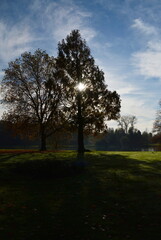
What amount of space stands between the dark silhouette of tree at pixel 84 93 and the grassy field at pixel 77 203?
14.7 m

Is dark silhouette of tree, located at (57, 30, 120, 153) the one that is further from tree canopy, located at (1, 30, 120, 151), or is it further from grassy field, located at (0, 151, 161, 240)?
grassy field, located at (0, 151, 161, 240)

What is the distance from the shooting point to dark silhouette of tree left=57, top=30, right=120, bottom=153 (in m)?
29.2

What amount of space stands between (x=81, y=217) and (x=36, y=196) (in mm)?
3076

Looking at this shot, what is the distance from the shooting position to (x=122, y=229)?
6910 millimetres

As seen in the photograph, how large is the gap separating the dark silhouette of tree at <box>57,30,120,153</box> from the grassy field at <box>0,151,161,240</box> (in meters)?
14.7

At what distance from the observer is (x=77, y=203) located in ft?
30.4

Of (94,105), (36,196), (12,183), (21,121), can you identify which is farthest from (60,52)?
(36,196)

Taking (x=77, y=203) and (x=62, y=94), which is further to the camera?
(x=62, y=94)

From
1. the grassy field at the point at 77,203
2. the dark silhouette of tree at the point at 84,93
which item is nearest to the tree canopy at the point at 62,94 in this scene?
the dark silhouette of tree at the point at 84,93

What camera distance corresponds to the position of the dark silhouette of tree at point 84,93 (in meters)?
29.2

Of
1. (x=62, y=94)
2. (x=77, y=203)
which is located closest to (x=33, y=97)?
(x=62, y=94)

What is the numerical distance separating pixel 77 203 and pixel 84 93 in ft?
69.7

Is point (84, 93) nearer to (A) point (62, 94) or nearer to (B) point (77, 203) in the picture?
(A) point (62, 94)

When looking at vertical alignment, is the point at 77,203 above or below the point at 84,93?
below
